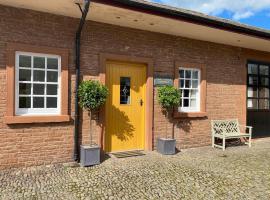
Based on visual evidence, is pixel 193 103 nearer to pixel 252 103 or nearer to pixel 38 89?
pixel 252 103

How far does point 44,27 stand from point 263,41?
661cm

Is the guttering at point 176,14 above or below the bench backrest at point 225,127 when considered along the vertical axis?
above

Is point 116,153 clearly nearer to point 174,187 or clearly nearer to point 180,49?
point 174,187

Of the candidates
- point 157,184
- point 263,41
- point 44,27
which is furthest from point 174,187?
point 263,41

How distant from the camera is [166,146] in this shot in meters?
7.85

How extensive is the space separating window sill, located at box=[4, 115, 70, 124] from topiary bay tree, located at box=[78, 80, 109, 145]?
54 cm

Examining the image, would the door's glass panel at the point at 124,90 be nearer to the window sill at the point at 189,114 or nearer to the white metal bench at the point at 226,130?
the window sill at the point at 189,114

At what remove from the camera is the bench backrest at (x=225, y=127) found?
927cm

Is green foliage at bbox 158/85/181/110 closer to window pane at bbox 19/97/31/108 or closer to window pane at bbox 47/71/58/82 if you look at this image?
window pane at bbox 47/71/58/82

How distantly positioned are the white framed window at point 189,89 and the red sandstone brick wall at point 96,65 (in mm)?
370

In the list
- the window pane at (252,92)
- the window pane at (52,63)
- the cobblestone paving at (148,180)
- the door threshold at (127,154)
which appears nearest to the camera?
the cobblestone paving at (148,180)

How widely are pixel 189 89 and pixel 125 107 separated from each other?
2.36m

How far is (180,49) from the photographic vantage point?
8.66 metres

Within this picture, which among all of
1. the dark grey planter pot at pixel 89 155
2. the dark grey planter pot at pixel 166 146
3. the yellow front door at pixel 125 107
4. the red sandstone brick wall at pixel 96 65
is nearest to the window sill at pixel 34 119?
the red sandstone brick wall at pixel 96 65
